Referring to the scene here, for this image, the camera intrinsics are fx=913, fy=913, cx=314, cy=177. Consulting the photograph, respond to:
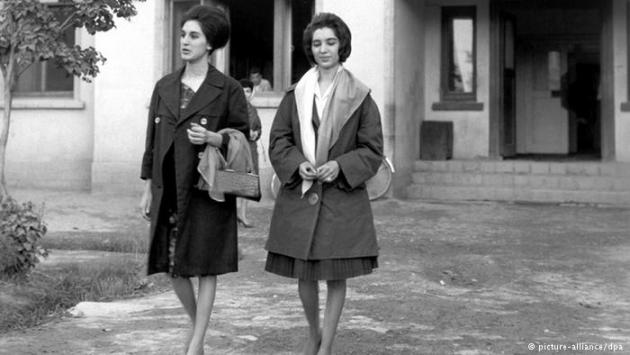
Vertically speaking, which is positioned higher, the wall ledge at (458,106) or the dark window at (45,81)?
the dark window at (45,81)

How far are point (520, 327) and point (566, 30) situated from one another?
15150 millimetres

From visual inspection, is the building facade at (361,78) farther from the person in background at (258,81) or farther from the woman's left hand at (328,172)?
the woman's left hand at (328,172)

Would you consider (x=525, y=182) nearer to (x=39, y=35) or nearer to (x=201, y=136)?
(x=39, y=35)

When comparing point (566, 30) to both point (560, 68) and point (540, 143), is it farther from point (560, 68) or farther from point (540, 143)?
point (540, 143)

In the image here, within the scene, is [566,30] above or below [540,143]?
above

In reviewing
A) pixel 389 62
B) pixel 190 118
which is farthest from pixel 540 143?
pixel 190 118

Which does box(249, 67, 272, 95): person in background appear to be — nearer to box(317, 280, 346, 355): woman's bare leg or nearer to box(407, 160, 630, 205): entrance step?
box(407, 160, 630, 205): entrance step

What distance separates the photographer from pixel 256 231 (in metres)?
11.2

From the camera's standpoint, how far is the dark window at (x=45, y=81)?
16.5 m

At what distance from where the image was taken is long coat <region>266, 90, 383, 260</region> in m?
5.03

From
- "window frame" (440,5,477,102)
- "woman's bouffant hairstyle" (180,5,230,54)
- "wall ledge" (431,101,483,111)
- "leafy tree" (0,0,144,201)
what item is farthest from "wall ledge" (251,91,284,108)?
"woman's bouffant hairstyle" (180,5,230,54)

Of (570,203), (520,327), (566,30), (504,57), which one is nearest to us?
(520,327)

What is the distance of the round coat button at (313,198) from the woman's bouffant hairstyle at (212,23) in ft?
3.59

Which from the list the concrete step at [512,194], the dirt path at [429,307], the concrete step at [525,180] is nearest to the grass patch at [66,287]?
the dirt path at [429,307]
